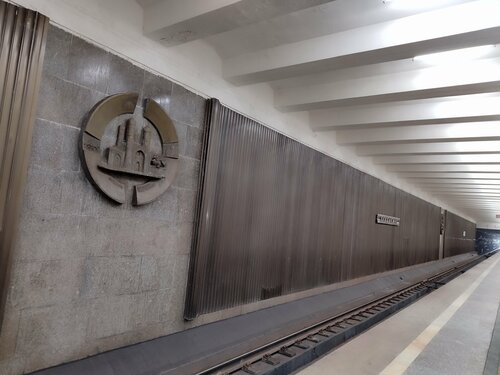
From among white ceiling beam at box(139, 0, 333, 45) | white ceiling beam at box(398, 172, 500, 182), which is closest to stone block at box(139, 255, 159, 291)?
white ceiling beam at box(139, 0, 333, 45)

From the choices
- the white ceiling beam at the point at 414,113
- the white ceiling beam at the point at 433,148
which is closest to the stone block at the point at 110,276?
the white ceiling beam at the point at 414,113

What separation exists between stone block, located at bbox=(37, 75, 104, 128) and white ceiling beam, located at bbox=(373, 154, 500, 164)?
30.2 ft

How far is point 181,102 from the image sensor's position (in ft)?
15.4

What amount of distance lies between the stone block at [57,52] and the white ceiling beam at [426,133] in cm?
676

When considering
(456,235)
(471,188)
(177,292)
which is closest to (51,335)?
(177,292)

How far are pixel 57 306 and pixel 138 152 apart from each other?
1.78 metres

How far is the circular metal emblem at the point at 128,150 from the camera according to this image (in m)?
3.60

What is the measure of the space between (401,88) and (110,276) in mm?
4777

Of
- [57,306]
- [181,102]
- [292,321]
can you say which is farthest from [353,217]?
[57,306]

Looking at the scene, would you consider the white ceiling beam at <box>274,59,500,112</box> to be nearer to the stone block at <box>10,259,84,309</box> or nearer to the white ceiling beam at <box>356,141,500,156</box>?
the white ceiling beam at <box>356,141,500,156</box>

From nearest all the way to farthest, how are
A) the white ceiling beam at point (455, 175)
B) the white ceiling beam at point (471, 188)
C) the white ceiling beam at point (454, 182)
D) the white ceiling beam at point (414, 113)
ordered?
1. the white ceiling beam at point (414, 113)
2. the white ceiling beam at point (455, 175)
3. the white ceiling beam at point (454, 182)
4. the white ceiling beam at point (471, 188)

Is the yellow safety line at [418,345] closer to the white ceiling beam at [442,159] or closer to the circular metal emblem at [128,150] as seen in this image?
the circular metal emblem at [128,150]

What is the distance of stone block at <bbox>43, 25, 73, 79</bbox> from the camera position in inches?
129

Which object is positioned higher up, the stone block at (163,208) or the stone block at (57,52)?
the stone block at (57,52)
